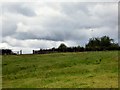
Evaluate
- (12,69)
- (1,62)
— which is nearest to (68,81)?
(12,69)

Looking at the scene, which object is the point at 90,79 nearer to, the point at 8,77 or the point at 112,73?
the point at 112,73

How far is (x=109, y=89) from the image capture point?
23031 millimetres

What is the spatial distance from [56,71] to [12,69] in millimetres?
6622

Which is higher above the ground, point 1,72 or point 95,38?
point 95,38

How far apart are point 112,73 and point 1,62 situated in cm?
1900

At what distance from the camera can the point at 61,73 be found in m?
35.7

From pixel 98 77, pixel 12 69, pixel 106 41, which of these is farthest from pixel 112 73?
pixel 106 41

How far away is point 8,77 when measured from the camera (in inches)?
1415

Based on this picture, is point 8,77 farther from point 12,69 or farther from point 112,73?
point 112,73

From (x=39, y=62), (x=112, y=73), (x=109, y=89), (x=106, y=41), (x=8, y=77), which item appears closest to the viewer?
(x=109, y=89)

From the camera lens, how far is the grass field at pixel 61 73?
1099 inches

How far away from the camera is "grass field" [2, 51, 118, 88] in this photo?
27.9 m

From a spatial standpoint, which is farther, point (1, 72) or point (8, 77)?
point (1, 72)

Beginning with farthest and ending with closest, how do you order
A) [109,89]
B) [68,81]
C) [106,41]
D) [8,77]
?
[106,41] → [8,77] → [68,81] → [109,89]
